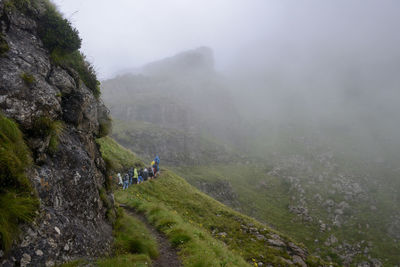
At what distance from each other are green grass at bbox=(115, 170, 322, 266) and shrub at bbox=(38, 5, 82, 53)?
11.5 metres

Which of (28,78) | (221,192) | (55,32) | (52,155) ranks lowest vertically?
(221,192)

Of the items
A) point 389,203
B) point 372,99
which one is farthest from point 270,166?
point 372,99

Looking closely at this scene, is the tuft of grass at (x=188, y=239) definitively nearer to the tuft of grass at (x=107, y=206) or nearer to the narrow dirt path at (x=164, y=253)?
the narrow dirt path at (x=164, y=253)

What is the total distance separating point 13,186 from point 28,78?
13.5ft

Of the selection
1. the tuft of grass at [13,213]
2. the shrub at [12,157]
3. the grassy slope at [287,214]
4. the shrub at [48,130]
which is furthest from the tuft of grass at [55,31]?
the grassy slope at [287,214]

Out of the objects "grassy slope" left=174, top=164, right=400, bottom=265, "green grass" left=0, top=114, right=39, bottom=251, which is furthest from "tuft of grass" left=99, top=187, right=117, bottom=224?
"grassy slope" left=174, top=164, right=400, bottom=265

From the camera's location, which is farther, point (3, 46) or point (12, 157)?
point (3, 46)

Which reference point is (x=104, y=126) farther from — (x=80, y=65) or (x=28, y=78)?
(x=28, y=78)

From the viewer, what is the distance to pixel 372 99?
185625 millimetres

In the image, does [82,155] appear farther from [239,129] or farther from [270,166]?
[239,129]

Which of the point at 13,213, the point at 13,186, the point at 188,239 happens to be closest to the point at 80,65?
the point at 13,186

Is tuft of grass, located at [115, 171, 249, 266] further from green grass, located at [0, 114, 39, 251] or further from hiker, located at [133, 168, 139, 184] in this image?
green grass, located at [0, 114, 39, 251]

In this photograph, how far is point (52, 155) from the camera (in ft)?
23.9

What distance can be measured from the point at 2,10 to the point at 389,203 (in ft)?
369
